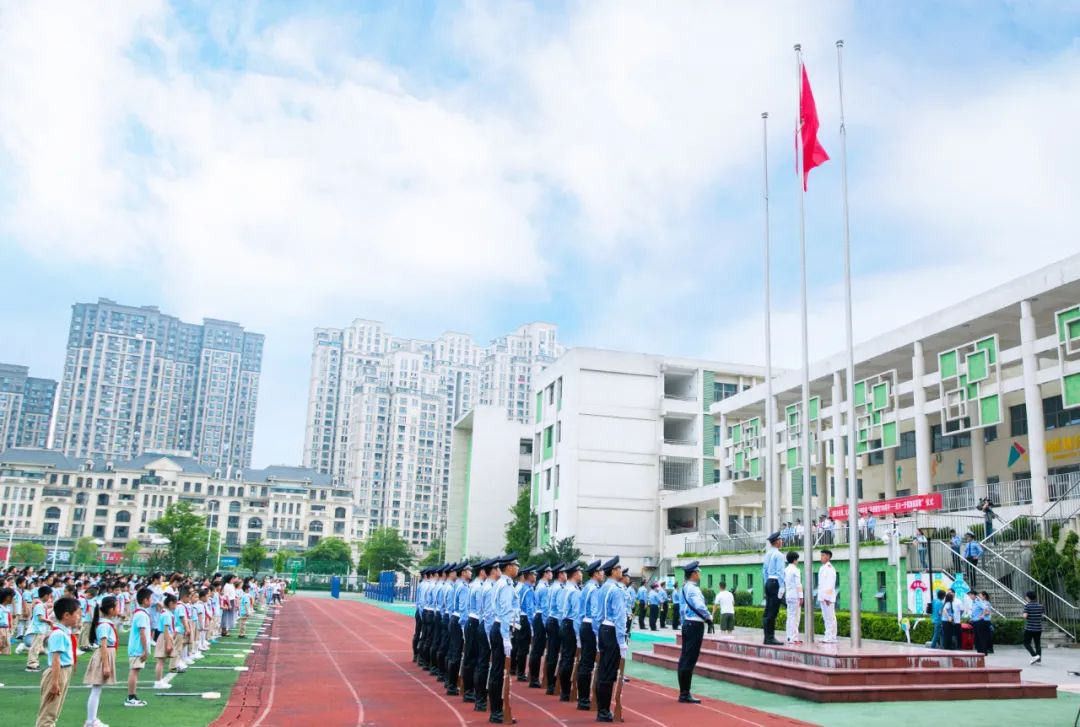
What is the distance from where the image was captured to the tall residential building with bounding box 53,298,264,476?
13575 cm

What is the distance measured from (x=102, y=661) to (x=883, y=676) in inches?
402

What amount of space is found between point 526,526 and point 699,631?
42.9 meters

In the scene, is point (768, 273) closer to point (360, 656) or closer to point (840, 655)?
point (840, 655)

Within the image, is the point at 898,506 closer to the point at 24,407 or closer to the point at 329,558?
the point at 329,558

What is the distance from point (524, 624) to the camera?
1370cm

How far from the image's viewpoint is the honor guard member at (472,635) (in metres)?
10.7

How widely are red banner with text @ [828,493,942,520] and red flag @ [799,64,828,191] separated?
9.42 meters

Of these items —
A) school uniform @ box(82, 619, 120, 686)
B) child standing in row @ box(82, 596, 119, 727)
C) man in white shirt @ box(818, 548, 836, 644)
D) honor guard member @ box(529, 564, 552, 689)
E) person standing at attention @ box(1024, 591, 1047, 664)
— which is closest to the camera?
child standing in row @ box(82, 596, 119, 727)

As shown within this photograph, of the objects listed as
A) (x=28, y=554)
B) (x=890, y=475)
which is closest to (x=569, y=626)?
(x=890, y=475)

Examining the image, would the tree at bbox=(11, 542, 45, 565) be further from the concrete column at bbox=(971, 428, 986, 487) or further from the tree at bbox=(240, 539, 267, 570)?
the concrete column at bbox=(971, 428, 986, 487)

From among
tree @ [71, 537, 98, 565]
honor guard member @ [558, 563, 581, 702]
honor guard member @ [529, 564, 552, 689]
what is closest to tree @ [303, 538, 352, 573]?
tree @ [71, 537, 98, 565]

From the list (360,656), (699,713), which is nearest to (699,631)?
(699,713)

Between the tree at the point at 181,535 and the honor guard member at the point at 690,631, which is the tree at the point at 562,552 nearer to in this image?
the honor guard member at the point at 690,631

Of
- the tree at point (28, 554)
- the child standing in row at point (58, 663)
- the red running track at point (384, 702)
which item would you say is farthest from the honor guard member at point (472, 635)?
the tree at point (28, 554)
